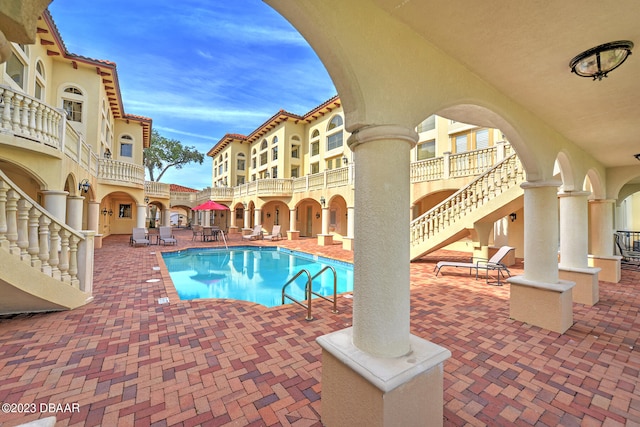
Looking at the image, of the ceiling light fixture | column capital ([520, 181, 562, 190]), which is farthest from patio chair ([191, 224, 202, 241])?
the ceiling light fixture

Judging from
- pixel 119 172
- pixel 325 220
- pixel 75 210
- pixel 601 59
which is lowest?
pixel 325 220

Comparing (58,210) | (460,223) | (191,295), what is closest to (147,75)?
(58,210)

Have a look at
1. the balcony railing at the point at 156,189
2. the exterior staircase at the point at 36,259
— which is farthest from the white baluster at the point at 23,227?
the balcony railing at the point at 156,189

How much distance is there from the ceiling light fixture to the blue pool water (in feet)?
23.4

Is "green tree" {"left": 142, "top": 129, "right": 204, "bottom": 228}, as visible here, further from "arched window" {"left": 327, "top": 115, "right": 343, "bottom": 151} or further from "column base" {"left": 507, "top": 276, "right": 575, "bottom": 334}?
"column base" {"left": 507, "top": 276, "right": 575, "bottom": 334}

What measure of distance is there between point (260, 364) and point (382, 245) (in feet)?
8.01

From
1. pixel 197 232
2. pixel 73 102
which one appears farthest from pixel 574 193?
pixel 197 232

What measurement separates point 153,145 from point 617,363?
137 feet

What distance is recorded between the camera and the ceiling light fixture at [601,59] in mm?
2391

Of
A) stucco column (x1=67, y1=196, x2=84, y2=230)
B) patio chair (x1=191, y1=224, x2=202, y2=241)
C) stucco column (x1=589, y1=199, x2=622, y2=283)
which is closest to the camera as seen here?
stucco column (x1=589, y1=199, x2=622, y2=283)

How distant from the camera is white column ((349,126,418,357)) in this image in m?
2.11

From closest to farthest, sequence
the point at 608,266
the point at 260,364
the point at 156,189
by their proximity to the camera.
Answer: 1. the point at 260,364
2. the point at 608,266
3. the point at 156,189

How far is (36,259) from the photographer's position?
444 cm

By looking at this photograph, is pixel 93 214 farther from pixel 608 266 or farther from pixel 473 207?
pixel 608 266
